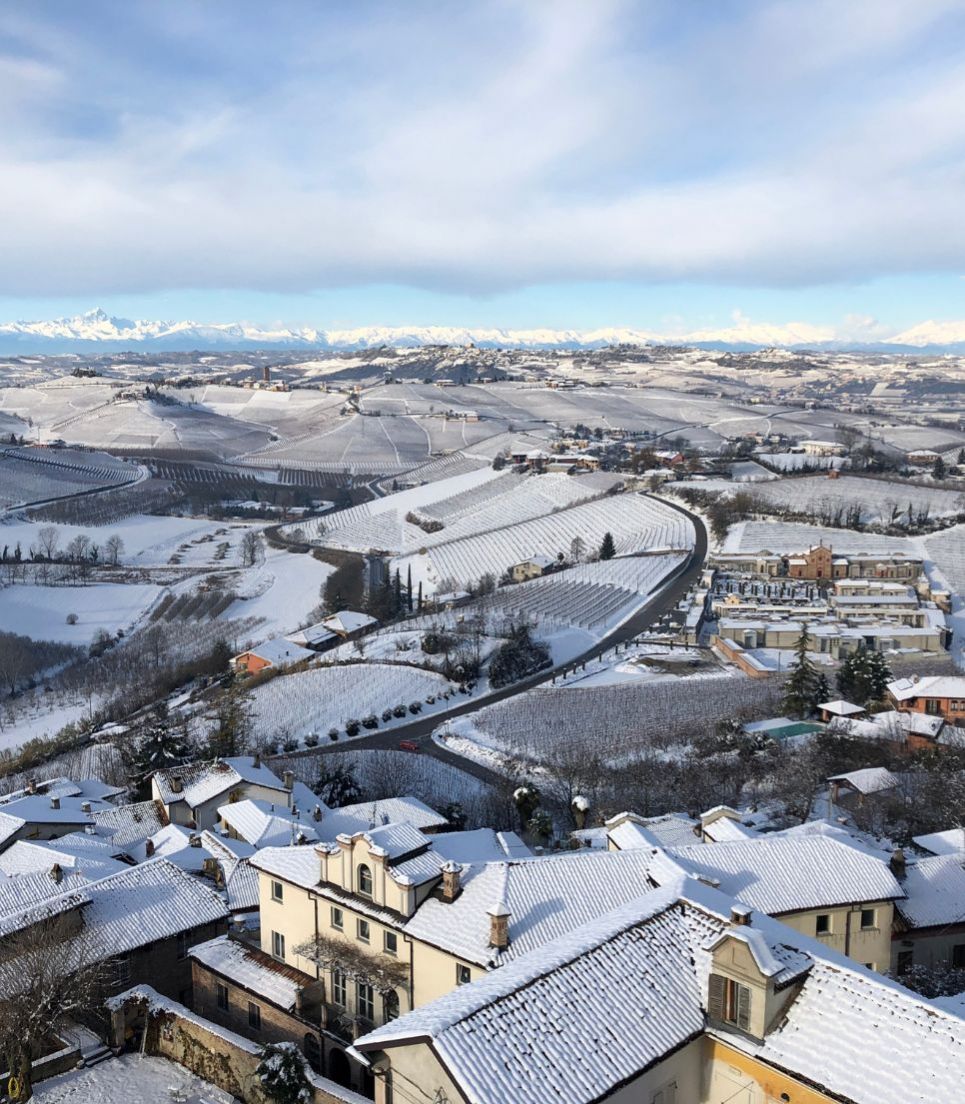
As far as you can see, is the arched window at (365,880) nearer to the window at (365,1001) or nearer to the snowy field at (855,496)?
the window at (365,1001)

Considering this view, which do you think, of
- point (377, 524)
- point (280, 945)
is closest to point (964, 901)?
point (280, 945)

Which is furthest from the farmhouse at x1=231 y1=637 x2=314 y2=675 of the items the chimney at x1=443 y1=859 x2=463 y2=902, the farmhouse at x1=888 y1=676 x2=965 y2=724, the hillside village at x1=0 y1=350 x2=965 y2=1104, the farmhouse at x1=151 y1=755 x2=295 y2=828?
the chimney at x1=443 y1=859 x2=463 y2=902

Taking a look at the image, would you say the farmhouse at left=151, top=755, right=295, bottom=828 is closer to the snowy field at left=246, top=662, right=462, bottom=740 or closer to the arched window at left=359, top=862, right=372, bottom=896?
the snowy field at left=246, top=662, right=462, bottom=740

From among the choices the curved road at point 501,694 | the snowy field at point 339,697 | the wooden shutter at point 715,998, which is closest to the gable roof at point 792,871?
the wooden shutter at point 715,998

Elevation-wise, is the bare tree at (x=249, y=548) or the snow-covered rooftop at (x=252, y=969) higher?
the snow-covered rooftop at (x=252, y=969)

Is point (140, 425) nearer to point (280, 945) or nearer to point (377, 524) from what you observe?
point (377, 524)

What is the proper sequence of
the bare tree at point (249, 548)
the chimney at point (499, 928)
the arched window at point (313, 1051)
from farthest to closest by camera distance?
the bare tree at point (249, 548), the arched window at point (313, 1051), the chimney at point (499, 928)

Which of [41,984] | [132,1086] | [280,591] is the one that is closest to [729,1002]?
[132,1086]

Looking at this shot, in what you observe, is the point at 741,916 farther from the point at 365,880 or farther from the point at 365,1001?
the point at 365,1001
